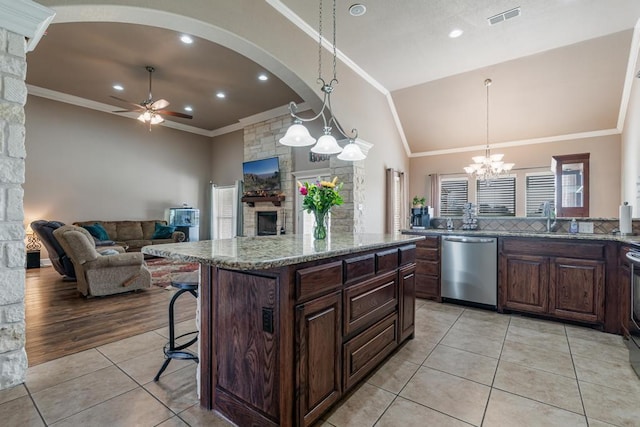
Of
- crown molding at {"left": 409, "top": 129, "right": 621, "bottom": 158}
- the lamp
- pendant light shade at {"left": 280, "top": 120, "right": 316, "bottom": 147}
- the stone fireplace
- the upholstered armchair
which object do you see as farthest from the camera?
the lamp

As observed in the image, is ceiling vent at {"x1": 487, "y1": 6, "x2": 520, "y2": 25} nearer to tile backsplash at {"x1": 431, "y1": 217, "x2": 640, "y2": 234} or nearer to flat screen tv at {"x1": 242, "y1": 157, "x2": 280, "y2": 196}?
tile backsplash at {"x1": 431, "y1": 217, "x2": 640, "y2": 234}

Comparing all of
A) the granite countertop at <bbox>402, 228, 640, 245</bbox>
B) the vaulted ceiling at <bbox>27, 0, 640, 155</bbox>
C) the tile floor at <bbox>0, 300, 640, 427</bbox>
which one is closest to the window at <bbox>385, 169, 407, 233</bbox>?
the vaulted ceiling at <bbox>27, 0, 640, 155</bbox>

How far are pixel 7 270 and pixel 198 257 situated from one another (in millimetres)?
1475

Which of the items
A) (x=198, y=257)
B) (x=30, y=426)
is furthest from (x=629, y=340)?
(x=30, y=426)

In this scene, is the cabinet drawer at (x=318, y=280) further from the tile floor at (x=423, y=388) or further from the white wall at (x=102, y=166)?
the white wall at (x=102, y=166)

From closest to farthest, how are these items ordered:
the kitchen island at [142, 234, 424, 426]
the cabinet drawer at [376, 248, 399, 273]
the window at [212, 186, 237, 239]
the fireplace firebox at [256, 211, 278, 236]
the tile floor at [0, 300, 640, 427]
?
the kitchen island at [142, 234, 424, 426]
the tile floor at [0, 300, 640, 427]
the cabinet drawer at [376, 248, 399, 273]
the fireplace firebox at [256, 211, 278, 236]
the window at [212, 186, 237, 239]

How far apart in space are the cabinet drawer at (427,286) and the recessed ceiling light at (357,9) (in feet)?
10.9

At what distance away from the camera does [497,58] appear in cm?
454

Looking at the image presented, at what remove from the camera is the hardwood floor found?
8.44 ft

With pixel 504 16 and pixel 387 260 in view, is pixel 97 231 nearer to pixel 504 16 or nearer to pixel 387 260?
pixel 387 260

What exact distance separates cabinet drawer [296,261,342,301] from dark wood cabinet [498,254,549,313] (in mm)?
2653

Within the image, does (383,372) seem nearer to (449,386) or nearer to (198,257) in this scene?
(449,386)

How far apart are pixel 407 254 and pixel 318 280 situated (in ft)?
4.31

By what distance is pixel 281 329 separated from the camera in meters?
1.41
